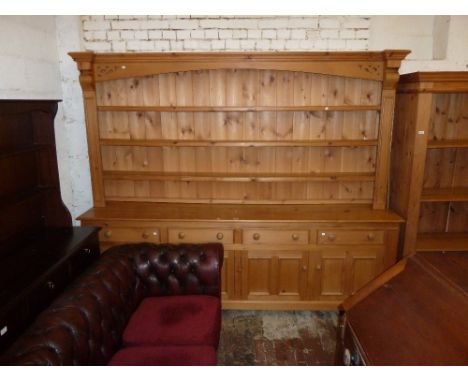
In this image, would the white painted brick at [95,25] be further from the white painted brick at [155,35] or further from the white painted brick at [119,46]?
the white painted brick at [155,35]

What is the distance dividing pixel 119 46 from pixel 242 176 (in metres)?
1.55

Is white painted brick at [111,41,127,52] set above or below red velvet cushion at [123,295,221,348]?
above

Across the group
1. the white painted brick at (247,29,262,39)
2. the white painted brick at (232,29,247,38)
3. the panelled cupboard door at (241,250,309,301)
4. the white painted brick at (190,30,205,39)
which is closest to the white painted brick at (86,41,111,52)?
the white painted brick at (190,30,205,39)

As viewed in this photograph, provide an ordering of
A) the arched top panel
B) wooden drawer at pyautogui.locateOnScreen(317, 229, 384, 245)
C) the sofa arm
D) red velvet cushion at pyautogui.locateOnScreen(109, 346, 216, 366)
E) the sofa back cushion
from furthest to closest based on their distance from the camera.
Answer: wooden drawer at pyautogui.locateOnScreen(317, 229, 384, 245) < the arched top panel < the sofa arm < red velvet cushion at pyautogui.locateOnScreen(109, 346, 216, 366) < the sofa back cushion

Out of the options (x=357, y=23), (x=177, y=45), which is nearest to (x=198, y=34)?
(x=177, y=45)

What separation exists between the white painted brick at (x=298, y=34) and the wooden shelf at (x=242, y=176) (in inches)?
46.3

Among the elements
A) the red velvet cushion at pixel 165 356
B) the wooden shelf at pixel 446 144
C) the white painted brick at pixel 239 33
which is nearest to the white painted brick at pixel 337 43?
the white painted brick at pixel 239 33

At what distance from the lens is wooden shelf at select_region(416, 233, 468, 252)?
313cm

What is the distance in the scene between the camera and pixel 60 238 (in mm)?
2619

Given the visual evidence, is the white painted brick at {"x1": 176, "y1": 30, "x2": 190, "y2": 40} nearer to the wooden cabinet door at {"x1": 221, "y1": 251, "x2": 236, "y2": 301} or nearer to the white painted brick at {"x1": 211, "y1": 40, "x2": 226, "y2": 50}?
the white painted brick at {"x1": 211, "y1": 40, "x2": 226, "y2": 50}

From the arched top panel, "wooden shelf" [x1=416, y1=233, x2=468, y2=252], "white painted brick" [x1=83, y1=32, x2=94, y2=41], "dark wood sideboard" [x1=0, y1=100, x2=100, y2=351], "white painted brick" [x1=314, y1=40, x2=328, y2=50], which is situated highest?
"white painted brick" [x1=83, y1=32, x2=94, y2=41]

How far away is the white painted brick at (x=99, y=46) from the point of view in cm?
324

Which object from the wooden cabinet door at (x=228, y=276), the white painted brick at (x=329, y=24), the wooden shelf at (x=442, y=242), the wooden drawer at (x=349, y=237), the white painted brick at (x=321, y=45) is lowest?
the wooden cabinet door at (x=228, y=276)

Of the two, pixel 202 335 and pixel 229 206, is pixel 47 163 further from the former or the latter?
pixel 202 335
